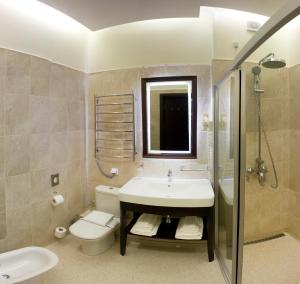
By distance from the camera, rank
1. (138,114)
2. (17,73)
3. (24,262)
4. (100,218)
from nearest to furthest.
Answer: (24,262), (17,73), (100,218), (138,114)

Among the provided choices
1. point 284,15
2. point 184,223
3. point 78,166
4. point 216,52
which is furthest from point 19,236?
point 216,52

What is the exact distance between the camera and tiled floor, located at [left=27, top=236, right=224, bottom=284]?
1.84 meters

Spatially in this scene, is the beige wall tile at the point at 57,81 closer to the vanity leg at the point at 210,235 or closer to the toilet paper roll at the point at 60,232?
the toilet paper roll at the point at 60,232

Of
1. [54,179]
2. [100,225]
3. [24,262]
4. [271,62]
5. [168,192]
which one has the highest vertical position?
[271,62]

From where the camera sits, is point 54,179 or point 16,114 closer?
point 16,114

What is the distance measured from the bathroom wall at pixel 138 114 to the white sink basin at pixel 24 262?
1014 mm

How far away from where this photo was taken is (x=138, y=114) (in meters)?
2.52

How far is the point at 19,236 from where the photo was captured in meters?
1.98

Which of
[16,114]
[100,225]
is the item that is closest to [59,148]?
[16,114]

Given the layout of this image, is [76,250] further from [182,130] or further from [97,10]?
[97,10]

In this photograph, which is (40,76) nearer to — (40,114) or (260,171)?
(40,114)

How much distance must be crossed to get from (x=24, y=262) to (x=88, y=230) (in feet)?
1.86

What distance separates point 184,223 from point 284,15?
182 centimetres

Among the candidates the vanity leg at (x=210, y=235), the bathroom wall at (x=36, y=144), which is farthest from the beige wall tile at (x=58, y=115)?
Answer: the vanity leg at (x=210, y=235)
